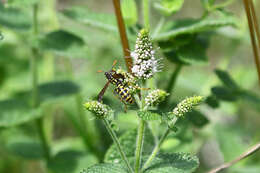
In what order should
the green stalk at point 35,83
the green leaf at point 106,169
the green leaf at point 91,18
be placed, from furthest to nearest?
the green stalk at point 35,83
the green leaf at point 91,18
the green leaf at point 106,169

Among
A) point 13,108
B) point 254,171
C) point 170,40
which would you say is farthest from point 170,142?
point 13,108

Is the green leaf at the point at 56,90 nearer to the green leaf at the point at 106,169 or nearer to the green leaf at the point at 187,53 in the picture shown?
the green leaf at the point at 187,53

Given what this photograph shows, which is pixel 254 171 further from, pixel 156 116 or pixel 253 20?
pixel 156 116

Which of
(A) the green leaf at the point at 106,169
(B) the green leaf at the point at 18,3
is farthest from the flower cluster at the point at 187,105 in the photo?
(B) the green leaf at the point at 18,3


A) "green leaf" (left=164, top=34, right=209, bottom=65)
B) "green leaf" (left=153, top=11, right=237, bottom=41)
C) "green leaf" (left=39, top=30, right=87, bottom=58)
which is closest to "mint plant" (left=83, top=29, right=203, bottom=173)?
"green leaf" (left=153, top=11, right=237, bottom=41)

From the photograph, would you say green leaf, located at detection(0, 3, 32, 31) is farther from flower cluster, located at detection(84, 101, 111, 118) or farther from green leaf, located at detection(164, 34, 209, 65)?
flower cluster, located at detection(84, 101, 111, 118)

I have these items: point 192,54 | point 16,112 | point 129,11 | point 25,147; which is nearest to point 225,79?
point 192,54
